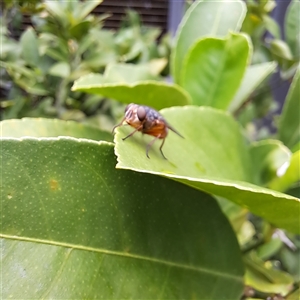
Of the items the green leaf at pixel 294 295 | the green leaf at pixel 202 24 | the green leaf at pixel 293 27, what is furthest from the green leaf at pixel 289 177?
the green leaf at pixel 293 27

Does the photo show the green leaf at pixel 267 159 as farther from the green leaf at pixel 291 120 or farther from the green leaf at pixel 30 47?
the green leaf at pixel 30 47

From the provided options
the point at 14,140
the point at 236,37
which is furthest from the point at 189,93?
the point at 14,140

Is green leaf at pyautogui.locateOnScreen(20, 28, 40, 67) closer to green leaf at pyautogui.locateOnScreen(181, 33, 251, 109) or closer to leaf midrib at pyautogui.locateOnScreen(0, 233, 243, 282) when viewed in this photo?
green leaf at pyautogui.locateOnScreen(181, 33, 251, 109)

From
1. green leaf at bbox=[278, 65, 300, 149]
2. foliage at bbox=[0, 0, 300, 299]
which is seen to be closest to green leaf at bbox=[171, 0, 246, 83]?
foliage at bbox=[0, 0, 300, 299]

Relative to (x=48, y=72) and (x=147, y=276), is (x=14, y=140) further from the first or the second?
(x=48, y=72)

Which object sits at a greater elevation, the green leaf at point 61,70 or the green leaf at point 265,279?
the green leaf at point 61,70
